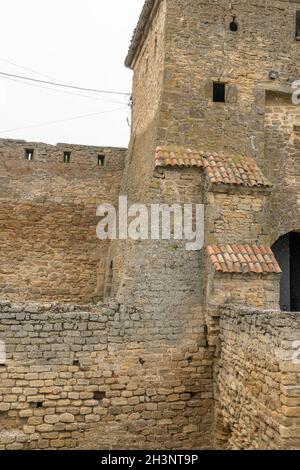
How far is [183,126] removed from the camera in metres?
10.1

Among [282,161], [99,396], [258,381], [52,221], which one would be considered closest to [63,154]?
[52,221]

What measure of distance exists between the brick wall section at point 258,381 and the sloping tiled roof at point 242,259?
748mm

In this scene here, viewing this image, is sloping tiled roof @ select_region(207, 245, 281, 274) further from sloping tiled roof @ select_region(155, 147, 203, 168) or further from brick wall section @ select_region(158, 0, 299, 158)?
brick wall section @ select_region(158, 0, 299, 158)

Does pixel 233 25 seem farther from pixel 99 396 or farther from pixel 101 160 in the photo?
pixel 99 396

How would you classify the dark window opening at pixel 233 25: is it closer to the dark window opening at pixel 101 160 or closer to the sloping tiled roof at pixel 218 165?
the sloping tiled roof at pixel 218 165

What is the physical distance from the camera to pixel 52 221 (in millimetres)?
13562

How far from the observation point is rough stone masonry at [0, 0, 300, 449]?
26.0ft

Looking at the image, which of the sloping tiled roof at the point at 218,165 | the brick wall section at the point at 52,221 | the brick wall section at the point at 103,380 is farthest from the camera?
the brick wall section at the point at 52,221

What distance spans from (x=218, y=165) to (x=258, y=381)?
14.1 feet

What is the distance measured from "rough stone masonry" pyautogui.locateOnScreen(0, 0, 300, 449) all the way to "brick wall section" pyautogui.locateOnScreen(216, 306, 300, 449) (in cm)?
3

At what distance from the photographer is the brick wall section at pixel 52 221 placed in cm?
1321

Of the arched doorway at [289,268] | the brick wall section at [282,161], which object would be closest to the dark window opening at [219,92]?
the brick wall section at [282,161]

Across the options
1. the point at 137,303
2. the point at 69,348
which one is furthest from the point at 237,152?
the point at 69,348

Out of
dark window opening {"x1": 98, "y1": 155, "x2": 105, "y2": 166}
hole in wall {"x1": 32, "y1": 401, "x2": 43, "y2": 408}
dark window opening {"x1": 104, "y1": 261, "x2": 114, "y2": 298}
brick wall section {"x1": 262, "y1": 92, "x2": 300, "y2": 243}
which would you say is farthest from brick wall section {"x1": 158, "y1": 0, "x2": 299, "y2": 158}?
hole in wall {"x1": 32, "y1": 401, "x2": 43, "y2": 408}
